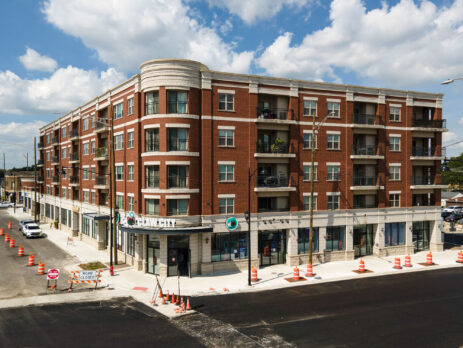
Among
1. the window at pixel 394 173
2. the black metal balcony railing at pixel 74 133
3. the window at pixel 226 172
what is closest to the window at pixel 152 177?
the window at pixel 226 172

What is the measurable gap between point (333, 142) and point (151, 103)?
18.7 metres

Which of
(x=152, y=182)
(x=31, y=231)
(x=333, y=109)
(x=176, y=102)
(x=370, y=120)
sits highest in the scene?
(x=333, y=109)

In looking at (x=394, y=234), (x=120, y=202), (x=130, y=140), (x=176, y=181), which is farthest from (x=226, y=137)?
(x=394, y=234)

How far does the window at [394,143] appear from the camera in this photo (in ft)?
123

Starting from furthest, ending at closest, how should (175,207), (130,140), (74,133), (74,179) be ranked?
(74,133) < (74,179) < (130,140) < (175,207)

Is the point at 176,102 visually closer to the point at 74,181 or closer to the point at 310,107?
the point at 310,107

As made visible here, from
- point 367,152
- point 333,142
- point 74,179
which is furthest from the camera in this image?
point 74,179

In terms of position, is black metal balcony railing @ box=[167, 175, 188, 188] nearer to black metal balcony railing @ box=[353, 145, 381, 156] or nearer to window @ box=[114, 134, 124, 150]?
window @ box=[114, 134, 124, 150]

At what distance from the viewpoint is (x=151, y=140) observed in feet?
98.1

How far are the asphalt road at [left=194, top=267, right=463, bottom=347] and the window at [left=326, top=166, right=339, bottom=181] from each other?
1080 cm

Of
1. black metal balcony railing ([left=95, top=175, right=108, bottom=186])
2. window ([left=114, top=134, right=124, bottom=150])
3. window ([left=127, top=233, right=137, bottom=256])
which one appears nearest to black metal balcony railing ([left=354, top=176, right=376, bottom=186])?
window ([left=127, top=233, right=137, bottom=256])

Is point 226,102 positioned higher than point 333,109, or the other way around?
point 333,109

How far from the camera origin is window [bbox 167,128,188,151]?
2916cm

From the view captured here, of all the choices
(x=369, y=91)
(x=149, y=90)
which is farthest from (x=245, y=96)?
(x=369, y=91)
